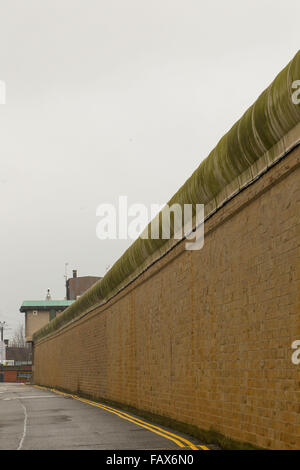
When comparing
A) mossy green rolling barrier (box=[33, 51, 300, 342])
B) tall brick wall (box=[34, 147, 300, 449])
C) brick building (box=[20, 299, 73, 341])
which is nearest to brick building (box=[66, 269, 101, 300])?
brick building (box=[20, 299, 73, 341])

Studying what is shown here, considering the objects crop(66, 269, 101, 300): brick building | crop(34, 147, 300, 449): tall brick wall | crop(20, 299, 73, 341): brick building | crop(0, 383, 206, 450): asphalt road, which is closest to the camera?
crop(34, 147, 300, 449): tall brick wall

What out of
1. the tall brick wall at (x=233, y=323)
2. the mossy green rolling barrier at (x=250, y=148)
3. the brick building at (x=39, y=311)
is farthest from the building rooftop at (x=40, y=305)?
the mossy green rolling barrier at (x=250, y=148)

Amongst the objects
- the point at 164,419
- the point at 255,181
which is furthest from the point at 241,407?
the point at 164,419

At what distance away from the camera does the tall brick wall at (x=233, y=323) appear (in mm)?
10758

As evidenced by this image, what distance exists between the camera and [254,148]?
12.3 m

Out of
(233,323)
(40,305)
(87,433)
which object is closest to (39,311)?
(40,305)

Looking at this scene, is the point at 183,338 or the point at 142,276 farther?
the point at 142,276

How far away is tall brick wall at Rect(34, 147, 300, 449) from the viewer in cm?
1076

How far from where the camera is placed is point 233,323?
13.6 metres

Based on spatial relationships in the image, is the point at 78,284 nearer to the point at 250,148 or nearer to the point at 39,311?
the point at 39,311

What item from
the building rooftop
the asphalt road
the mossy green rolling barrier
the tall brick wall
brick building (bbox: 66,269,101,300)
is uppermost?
brick building (bbox: 66,269,101,300)

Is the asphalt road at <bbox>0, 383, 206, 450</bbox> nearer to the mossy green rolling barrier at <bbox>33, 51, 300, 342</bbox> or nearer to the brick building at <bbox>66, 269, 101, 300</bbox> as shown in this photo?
the mossy green rolling barrier at <bbox>33, 51, 300, 342</bbox>
